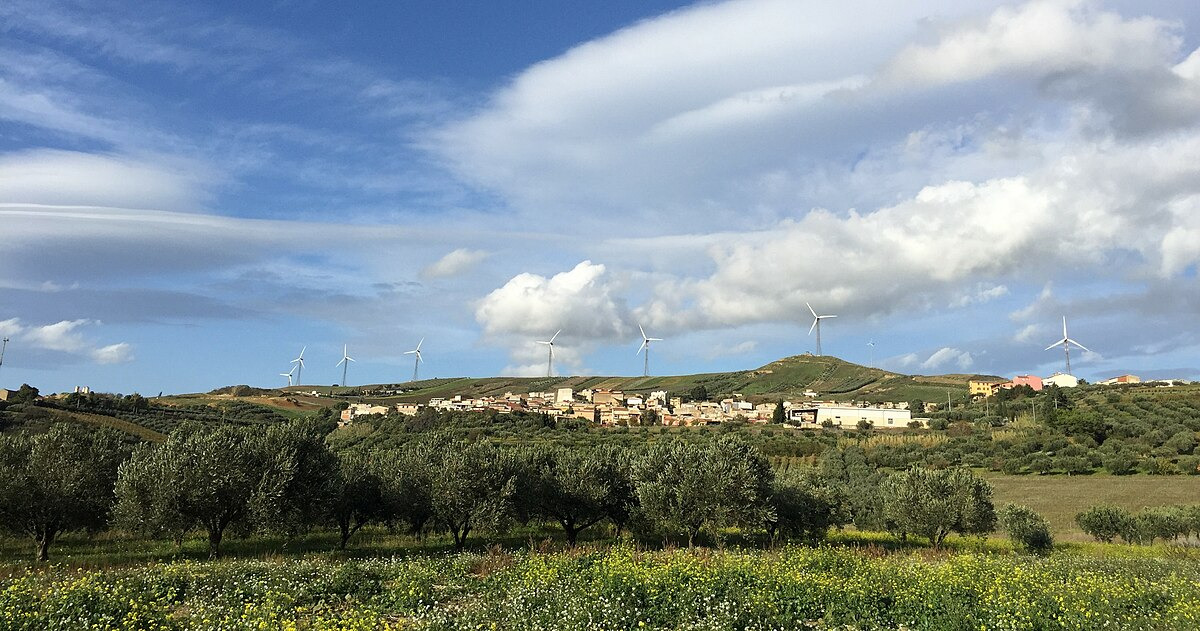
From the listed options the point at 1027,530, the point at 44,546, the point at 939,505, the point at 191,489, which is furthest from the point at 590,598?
the point at 1027,530

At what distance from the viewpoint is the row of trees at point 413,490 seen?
36.6 meters

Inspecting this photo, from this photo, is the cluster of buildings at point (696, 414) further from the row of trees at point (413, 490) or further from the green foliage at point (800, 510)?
the row of trees at point (413, 490)

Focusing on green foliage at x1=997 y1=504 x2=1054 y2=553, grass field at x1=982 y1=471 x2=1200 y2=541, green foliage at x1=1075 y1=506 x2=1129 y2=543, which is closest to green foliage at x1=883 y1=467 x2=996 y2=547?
green foliage at x1=997 y1=504 x2=1054 y2=553

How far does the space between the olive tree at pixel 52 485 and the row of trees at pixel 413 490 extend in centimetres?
8

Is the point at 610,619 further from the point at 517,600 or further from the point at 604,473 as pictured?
the point at 604,473

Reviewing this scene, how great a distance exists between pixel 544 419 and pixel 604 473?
→ 91316 mm

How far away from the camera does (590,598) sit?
19.9 meters

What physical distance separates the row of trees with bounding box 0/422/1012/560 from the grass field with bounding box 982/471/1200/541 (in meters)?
25.4

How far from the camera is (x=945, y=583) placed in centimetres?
2308

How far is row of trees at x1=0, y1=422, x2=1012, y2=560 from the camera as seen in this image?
36.6 meters

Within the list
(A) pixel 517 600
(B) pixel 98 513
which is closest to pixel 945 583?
(A) pixel 517 600

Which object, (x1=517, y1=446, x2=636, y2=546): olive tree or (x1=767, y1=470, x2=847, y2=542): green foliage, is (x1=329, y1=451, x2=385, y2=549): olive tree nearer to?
(x1=517, y1=446, x2=636, y2=546): olive tree

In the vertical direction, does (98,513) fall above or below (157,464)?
below

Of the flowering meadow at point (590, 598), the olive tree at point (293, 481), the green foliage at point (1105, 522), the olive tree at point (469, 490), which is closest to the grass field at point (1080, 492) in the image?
the green foliage at point (1105, 522)
